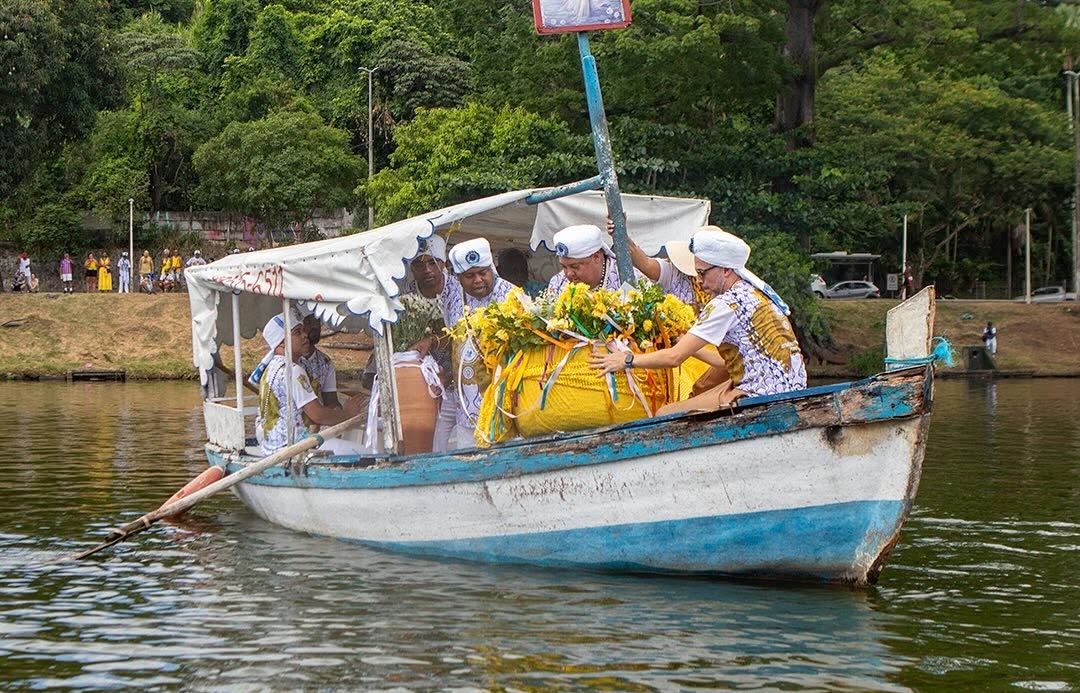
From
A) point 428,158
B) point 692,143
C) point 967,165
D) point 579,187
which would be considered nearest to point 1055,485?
point 579,187

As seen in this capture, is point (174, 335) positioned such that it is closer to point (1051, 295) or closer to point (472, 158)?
point (472, 158)

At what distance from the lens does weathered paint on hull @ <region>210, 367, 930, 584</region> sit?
8906 millimetres

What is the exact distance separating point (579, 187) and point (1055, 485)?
270 inches

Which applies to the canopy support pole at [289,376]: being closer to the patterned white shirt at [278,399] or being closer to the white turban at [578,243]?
the patterned white shirt at [278,399]

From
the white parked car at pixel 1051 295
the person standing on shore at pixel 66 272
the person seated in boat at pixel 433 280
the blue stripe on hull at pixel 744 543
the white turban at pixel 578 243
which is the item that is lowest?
the blue stripe on hull at pixel 744 543

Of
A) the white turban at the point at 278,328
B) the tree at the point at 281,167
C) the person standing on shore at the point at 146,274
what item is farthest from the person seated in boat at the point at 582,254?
the person standing on shore at the point at 146,274

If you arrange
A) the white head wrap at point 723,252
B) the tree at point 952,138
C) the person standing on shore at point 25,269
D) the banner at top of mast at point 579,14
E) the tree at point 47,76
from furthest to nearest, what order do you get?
1. the person standing on shore at point 25,269
2. the tree at point 952,138
3. the tree at point 47,76
4. the banner at top of mast at point 579,14
5. the white head wrap at point 723,252

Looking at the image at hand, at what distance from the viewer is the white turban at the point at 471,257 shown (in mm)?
11148

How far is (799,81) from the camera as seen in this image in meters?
→ 35.0

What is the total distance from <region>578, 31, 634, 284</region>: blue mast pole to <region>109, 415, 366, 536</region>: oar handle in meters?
2.73

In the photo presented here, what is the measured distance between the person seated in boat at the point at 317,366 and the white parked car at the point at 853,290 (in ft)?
140

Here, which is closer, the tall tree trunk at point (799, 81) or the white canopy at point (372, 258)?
the white canopy at point (372, 258)

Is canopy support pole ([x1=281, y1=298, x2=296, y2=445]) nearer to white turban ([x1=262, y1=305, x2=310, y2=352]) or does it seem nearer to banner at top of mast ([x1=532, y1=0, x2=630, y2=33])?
white turban ([x1=262, y1=305, x2=310, y2=352])

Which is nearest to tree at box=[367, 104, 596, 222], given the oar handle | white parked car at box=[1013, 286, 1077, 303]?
white parked car at box=[1013, 286, 1077, 303]
